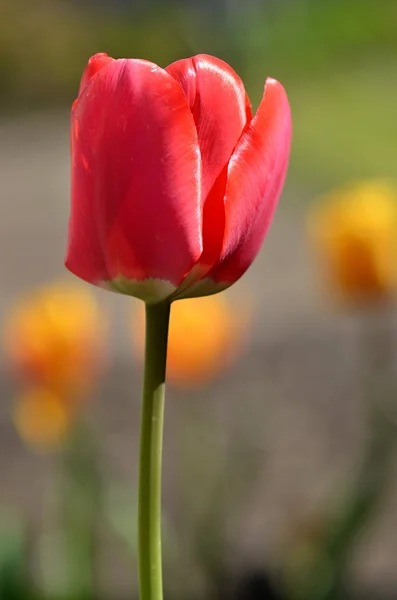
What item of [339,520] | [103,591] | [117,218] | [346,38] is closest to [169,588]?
[103,591]

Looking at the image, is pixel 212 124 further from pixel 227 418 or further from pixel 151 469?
pixel 227 418

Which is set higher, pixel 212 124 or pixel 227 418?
pixel 212 124

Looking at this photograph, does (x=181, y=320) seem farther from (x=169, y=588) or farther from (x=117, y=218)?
(x=117, y=218)

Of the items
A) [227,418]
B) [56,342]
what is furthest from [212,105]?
[227,418]

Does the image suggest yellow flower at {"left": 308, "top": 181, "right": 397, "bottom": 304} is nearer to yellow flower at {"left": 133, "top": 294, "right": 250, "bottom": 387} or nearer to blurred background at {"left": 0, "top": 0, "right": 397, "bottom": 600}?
blurred background at {"left": 0, "top": 0, "right": 397, "bottom": 600}

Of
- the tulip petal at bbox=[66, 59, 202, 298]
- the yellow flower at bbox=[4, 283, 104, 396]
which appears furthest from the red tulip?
the yellow flower at bbox=[4, 283, 104, 396]

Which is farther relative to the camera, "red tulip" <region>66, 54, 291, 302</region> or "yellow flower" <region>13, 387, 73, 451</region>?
"yellow flower" <region>13, 387, 73, 451</region>
